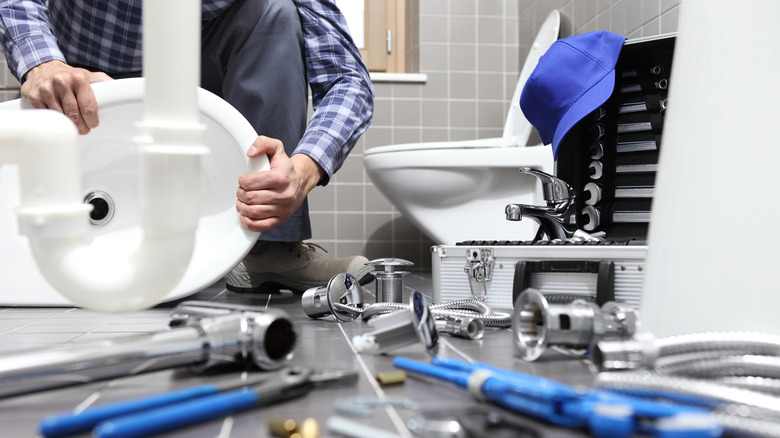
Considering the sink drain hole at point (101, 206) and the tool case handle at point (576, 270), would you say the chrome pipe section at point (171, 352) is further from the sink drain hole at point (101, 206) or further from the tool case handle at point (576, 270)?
the sink drain hole at point (101, 206)

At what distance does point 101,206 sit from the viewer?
1064 mm

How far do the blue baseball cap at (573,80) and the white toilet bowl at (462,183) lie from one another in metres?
0.50

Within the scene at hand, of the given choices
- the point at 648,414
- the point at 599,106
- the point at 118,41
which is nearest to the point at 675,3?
the point at 599,106

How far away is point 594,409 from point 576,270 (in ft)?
1.47

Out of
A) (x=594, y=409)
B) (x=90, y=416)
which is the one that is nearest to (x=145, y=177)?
(x=90, y=416)

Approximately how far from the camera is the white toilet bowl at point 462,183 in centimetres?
162

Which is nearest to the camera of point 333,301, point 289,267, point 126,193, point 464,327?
point 464,327

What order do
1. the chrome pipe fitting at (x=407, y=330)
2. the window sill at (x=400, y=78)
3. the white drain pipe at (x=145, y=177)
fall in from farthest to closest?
1. the window sill at (x=400, y=78)
2. the chrome pipe fitting at (x=407, y=330)
3. the white drain pipe at (x=145, y=177)

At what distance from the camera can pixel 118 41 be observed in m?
1.11

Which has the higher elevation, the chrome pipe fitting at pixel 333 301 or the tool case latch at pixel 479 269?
the tool case latch at pixel 479 269

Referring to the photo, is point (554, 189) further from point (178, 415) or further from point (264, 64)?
point (178, 415)

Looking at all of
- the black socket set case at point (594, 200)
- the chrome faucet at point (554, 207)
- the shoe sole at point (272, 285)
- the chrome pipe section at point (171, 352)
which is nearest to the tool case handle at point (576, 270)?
the black socket set case at point (594, 200)

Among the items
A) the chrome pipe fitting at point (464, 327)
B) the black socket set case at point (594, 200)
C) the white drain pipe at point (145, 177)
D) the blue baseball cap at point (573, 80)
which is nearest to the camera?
the white drain pipe at point (145, 177)

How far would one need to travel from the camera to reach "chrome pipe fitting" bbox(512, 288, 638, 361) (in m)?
0.55
